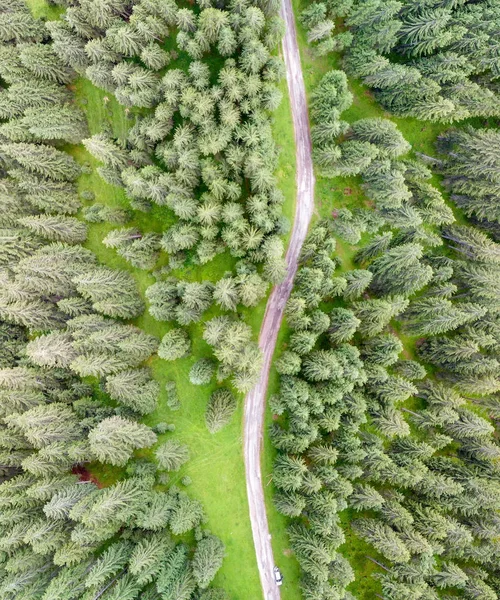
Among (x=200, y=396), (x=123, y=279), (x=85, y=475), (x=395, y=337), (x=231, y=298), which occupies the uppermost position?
(x=123, y=279)

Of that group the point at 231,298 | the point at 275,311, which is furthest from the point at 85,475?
the point at 275,311

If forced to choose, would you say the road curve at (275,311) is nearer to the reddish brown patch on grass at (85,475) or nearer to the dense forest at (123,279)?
the dense forest at (123,279)

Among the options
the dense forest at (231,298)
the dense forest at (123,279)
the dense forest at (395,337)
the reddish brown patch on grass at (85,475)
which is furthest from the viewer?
the reddish brown patch on grass at (85,475)

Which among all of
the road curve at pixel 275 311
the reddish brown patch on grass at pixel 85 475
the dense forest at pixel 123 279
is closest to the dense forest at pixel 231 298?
the reddish brown patch on grass at pixel 85 475

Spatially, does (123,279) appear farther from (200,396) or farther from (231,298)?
(200,396)

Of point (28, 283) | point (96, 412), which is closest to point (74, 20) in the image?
point (28, 283)
